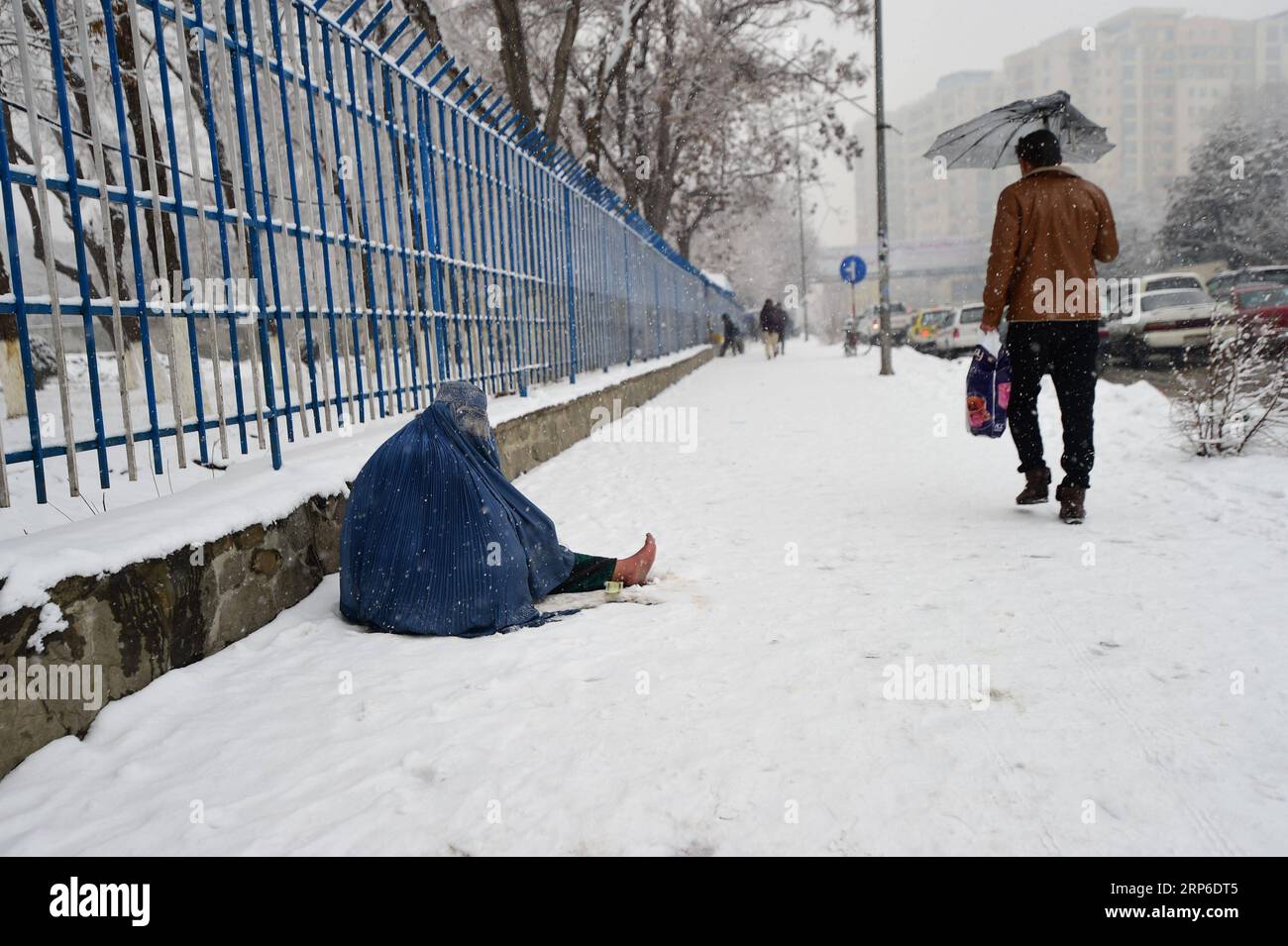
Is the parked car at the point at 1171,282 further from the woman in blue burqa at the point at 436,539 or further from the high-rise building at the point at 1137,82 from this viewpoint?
the high-rise building at the point at 1137,82

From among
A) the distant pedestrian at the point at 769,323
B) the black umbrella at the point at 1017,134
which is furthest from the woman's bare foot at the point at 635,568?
the distant pedestrian at the point at 769,323

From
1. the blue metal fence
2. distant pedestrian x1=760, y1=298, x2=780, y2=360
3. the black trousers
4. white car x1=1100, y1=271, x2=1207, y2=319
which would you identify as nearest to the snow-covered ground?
the black trousers

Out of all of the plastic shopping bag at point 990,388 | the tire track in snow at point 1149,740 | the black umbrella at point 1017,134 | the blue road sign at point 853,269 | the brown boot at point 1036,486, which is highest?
the blue road sign at point 853,269

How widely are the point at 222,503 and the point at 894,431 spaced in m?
7.14

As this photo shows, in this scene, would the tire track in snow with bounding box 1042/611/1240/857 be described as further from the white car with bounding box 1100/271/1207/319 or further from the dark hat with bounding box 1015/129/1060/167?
the white car with bounding box 1100/271/1207/319

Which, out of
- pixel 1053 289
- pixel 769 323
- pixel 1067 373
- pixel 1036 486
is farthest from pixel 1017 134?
pixel 769 323

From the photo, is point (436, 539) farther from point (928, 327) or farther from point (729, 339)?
point (729, 339)

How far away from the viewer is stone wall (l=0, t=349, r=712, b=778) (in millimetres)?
2150

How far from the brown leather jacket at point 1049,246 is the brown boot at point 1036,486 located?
86 centimetres

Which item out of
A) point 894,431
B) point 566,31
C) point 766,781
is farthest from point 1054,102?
point 566,31

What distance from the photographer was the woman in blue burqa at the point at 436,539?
10.5 ft

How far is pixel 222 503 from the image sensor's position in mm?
3092

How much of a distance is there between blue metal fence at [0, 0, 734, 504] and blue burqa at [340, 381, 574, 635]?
2.35 feet
